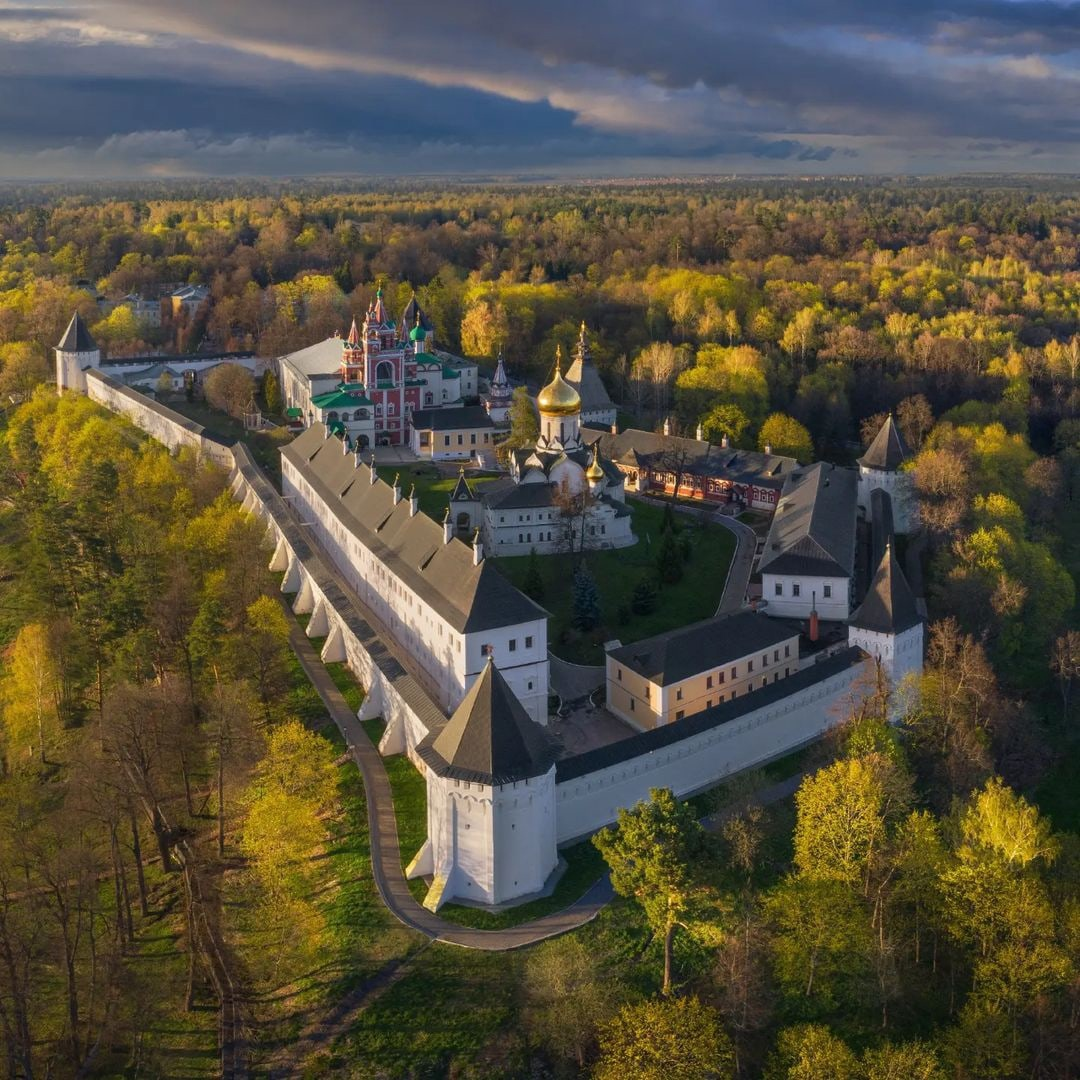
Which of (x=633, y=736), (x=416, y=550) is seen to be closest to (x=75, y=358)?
(x=416, y=550)

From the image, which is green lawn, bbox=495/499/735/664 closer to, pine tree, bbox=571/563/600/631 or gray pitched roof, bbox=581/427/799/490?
pine tree, bbox=571/563/600/631

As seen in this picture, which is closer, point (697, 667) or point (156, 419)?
point (697, 667)

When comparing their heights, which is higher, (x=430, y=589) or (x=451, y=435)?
(x=451, y=435)

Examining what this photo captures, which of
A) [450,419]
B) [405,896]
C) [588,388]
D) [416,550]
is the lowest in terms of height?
[405,896]

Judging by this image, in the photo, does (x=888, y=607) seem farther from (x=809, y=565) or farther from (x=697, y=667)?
(x=697, y=667)

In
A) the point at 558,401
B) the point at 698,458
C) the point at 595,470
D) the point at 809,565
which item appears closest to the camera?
the point at 809,565

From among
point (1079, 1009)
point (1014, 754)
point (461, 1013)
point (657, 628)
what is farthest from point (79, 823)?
point (1014, 754)

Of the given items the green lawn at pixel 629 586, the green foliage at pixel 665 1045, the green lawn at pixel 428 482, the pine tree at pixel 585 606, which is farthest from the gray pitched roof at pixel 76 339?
the green foliage at pixel 665 1045

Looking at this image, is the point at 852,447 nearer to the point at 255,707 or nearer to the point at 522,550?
the point at 522,550
